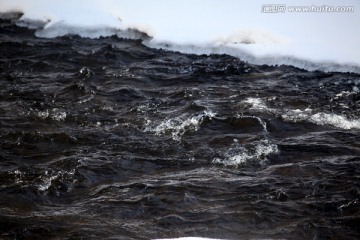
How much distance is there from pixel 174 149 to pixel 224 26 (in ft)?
15.6

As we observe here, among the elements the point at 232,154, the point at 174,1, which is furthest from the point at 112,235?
the point at 174,1

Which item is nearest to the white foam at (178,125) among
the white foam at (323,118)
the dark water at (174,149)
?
the dark water at (174,149)

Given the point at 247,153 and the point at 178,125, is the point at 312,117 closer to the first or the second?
the point at 247,153

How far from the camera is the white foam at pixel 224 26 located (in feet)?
29.8

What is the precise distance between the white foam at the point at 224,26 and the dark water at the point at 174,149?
432mm

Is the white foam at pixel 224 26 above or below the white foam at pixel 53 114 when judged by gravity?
above

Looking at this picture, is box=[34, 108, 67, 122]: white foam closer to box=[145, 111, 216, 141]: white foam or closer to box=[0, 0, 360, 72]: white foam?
box=[145, 111, 216, 141]: white foam

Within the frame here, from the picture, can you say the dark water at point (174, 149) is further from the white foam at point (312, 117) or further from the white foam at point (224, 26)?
the white foam at point (224, 26)

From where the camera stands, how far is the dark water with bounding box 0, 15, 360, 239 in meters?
4.72

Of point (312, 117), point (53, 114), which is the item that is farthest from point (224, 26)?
point (53, 114)

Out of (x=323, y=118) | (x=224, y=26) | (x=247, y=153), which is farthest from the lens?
(x=224, y=26)

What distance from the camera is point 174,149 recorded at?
616 cm

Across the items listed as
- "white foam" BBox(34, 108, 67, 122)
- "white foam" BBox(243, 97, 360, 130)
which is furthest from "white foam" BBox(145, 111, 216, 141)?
"white foam" BBox(34, 108, 67, 122)

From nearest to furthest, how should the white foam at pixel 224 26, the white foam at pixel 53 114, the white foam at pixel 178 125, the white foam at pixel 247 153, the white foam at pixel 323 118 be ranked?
the white foam at pixel 247 153, the white foam at pixel 178 125, the white foam at pixel 323 118, the white foam at pixel 53 114, the white foam at pixel 224 26
